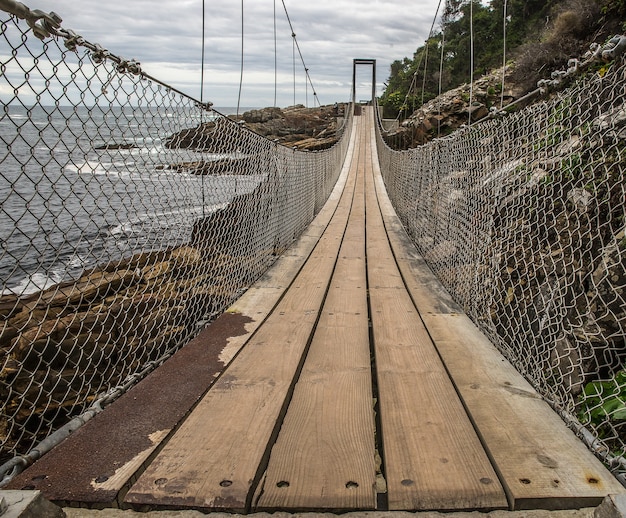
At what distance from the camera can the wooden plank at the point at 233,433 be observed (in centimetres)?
106

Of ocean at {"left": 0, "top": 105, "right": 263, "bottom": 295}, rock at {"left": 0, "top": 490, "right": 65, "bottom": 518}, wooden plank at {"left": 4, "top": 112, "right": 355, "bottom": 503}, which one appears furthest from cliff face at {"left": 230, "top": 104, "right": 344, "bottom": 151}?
rock at {"left": 0, "top": 490, "right": 65, "bottom": 518}

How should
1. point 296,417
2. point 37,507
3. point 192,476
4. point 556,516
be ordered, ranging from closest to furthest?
point 37,507, point 556,516, point 192,476, point 296,417

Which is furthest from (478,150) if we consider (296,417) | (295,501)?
(295,501)

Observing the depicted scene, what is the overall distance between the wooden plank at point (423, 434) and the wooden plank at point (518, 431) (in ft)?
0.13

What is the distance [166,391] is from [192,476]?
17.6 inches

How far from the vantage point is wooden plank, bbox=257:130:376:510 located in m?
1.05

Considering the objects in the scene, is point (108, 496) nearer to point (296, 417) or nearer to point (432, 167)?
point (296, 417)

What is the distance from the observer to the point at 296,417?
53.8 inches

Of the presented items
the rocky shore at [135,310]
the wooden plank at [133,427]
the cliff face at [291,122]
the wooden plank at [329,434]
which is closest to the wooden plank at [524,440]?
the wooden plank at [329,434]

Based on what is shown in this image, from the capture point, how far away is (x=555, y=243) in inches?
94.3

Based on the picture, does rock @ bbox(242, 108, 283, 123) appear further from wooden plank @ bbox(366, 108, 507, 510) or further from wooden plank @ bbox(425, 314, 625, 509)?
wooden plank @ bbox(425, 314, 625, 509)

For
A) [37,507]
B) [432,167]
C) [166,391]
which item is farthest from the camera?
[432,167]

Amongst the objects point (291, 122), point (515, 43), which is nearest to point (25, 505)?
point (515, 43)

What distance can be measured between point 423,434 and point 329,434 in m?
0.23
